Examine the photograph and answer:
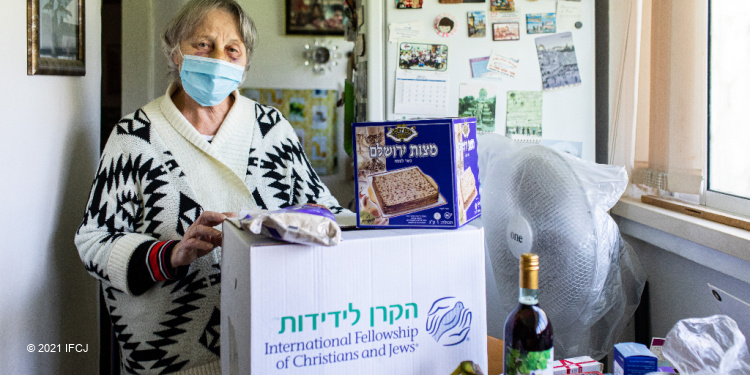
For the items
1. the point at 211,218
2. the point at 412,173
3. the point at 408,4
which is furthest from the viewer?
the point at 408,4

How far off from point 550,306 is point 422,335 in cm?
47

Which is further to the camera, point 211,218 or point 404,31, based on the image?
point 404,31

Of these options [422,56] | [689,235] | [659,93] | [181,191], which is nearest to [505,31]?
[422,56]

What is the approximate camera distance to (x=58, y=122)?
148 centimetres

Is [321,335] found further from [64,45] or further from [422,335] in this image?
[64,45]

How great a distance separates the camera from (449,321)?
800 millimetres

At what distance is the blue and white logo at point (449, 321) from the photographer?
79cm

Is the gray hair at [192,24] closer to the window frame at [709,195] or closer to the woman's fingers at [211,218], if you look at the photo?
the woman's fingers at [211,218]

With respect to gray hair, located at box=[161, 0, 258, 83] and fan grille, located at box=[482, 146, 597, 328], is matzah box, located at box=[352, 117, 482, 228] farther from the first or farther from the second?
gray hair, located at box=[161, 0, 258, 83]

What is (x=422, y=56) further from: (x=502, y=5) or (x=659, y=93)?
(x=659, y=93)

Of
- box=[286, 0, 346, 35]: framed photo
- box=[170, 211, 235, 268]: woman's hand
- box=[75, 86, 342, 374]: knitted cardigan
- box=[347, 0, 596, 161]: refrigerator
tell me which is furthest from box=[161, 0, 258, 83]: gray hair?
box=[286, 0, 346, 35]: framed photo

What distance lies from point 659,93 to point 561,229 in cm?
69

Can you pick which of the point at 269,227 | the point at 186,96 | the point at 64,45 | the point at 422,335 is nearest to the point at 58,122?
the point at 64,45

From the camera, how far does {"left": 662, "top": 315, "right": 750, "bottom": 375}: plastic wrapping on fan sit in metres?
0.82
